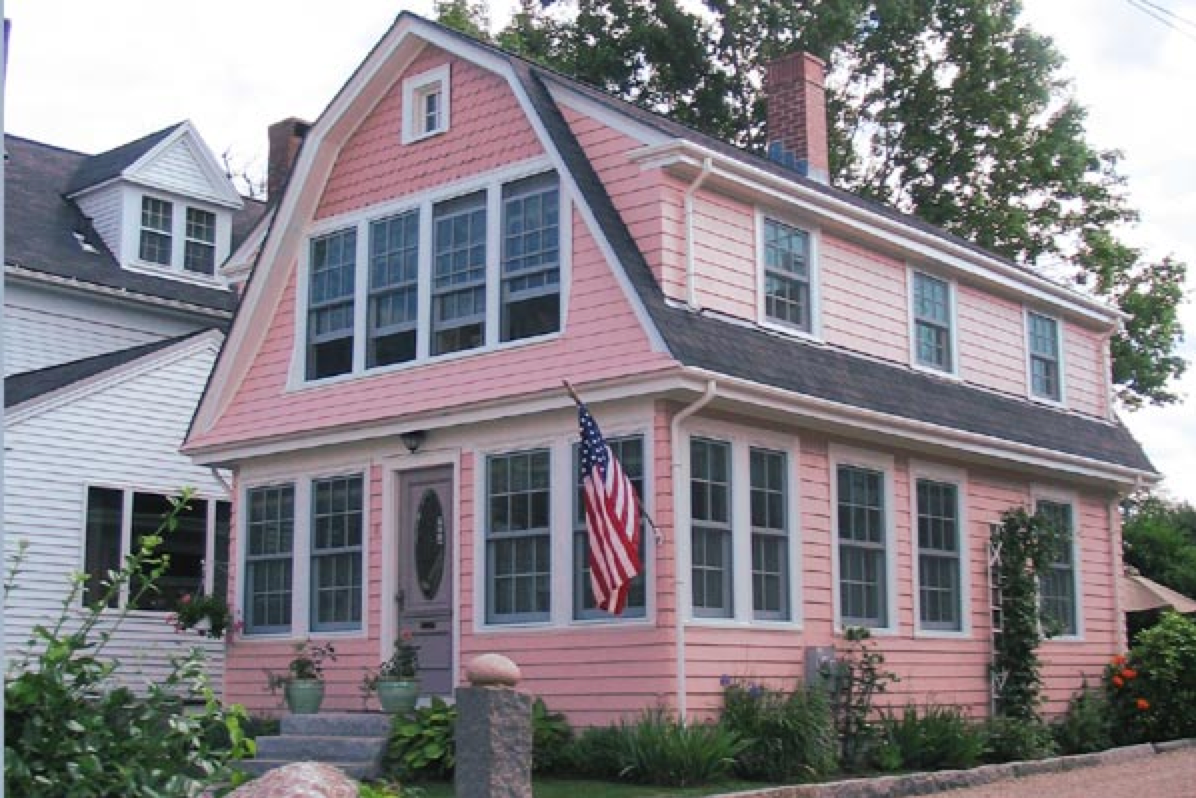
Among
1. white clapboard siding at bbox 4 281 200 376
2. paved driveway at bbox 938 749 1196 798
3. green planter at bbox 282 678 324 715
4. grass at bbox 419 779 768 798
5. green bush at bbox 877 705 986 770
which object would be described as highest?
white clapboard siding at bbox 4 281 200 376

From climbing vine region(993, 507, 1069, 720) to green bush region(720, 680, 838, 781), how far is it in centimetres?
382

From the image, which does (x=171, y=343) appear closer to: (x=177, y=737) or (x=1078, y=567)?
(x=1078, y=567)

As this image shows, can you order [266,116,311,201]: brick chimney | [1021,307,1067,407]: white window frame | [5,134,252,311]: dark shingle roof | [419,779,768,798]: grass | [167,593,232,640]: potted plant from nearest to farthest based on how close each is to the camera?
[419,779,768,798]: grass → [167,593,232,640]: potted plant → [1021,307,1067,407]: white window frame → [266,116,311,201]: brick chimney → [5,134,252,311]: dark shingle roof

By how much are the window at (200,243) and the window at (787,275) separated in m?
13.4

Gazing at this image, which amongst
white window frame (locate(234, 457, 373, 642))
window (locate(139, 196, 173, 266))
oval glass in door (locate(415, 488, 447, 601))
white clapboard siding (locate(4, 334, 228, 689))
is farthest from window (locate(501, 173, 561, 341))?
window (locate(139, 196, 173, 266))

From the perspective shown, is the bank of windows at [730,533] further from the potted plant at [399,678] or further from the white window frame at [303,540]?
the white window frame at [303,540]

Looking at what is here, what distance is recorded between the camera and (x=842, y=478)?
48.3ft

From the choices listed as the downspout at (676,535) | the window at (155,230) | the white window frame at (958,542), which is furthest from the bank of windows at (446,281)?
the window at (155,230)

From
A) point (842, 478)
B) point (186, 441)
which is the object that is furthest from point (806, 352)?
point (186, 441)

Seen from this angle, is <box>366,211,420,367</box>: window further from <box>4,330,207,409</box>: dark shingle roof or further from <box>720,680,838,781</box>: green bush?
<box>4,330,207,409</box>: dark shingle roof

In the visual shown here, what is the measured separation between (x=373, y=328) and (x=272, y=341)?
1.60 metres

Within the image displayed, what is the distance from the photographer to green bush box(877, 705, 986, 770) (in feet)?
45.3

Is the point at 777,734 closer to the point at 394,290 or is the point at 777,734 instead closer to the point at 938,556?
the point at 938,556

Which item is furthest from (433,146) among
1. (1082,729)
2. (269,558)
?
(1082,729)
